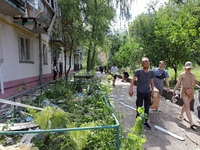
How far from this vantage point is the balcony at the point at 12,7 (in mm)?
4877

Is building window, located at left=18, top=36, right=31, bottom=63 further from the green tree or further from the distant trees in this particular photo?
the distant trees

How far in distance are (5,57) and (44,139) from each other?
5065mm

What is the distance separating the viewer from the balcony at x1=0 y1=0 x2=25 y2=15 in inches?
192

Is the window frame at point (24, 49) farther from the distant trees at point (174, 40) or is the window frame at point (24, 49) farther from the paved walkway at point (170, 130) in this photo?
the distant trees at point (174, 40)

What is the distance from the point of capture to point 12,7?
5191 mm

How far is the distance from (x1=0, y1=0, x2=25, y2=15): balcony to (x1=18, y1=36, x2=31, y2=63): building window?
204cm

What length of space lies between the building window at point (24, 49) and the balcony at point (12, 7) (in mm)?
2040

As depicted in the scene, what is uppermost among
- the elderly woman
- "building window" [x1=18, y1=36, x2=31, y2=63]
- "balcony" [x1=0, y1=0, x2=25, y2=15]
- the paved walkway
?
"balcony" [x1=0, y1=0, x2=25, y2=15]

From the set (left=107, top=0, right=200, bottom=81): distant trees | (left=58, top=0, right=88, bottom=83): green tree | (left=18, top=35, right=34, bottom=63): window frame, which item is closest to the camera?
(left=58, top=0, right=88, bottom=83): green tree

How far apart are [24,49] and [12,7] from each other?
313 centimetres

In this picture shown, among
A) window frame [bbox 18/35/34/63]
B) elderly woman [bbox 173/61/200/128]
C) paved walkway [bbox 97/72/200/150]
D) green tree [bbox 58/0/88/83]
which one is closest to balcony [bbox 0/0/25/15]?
window frame [bbox 18/35/34/63]

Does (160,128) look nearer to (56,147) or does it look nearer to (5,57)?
(56,147)

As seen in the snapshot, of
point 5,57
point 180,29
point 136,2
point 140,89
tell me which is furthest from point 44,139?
point 136,2

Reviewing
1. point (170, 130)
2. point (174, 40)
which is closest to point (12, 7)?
point (170, 130)
